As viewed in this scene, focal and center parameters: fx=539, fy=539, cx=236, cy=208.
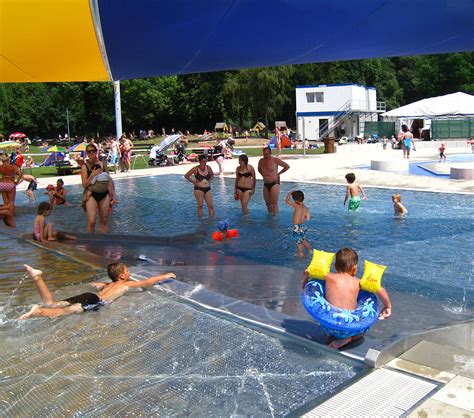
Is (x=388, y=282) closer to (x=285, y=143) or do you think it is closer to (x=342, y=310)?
(x=342, y=310)

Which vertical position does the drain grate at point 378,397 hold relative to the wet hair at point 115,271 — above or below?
below

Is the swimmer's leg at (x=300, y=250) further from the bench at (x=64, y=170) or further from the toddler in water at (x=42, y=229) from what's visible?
the bench at (x=64, y=170)

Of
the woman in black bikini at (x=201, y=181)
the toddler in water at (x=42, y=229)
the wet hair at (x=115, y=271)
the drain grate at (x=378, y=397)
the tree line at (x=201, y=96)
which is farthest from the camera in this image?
the tree line at (x=201, y=96)

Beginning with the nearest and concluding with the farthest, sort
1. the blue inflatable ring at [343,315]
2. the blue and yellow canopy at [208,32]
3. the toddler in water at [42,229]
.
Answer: the blue inflatable ring at [343,315] → the blue and yellow canopy at [208,32] → the toddler in water at [42,229]

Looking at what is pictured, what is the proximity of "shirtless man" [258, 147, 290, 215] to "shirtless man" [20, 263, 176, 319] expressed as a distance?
5.24m

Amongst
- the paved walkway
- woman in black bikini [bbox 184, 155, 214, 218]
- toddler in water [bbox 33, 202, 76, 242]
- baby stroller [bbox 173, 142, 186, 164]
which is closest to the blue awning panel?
woman in black bikini [bbox 184, 155, 214, 218]

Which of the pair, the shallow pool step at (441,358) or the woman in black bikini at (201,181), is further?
the woman in black bikini at (201,181)

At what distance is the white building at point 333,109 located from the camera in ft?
148

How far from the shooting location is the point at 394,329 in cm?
442

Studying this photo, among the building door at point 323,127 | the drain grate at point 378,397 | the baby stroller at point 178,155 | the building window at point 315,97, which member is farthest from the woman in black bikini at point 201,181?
the building window at point 315,97

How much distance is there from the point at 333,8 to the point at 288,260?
10.3ft

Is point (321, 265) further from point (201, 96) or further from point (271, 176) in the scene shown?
point (201, 96)

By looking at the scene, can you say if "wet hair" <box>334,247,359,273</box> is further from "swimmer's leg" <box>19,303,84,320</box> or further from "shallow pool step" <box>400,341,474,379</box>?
"swimmer's leg" <box>19,303,84,320</box>

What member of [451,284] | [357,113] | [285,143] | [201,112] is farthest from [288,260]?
[201,112]
